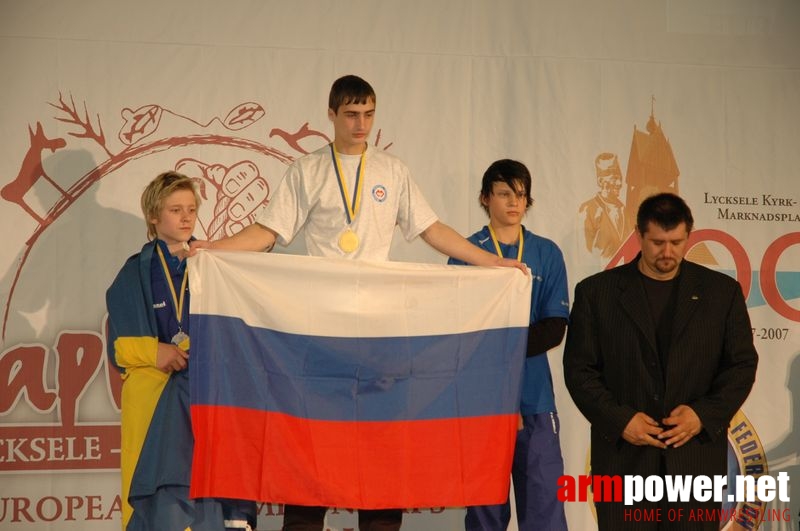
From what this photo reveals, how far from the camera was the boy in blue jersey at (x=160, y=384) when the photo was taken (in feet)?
11.0

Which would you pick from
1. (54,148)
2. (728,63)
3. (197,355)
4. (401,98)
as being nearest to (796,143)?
(728,63)

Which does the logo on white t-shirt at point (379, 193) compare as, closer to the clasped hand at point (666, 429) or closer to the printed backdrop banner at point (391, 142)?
the printed backdrop banner at point (391, 142)

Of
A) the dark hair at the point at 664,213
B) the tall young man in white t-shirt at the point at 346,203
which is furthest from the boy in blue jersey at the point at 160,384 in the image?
the dark hair at the point at 664,213

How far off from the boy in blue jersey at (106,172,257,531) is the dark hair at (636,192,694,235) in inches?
67.3

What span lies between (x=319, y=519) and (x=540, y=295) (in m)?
1.25

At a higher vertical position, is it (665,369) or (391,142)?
(391,142)

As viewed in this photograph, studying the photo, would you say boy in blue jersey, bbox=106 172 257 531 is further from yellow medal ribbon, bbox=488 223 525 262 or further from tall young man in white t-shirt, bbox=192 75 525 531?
yellow medal ribbon, bbox=488 223 525 262

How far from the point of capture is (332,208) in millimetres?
3582

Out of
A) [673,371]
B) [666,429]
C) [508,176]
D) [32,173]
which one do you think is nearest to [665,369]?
[673,371]

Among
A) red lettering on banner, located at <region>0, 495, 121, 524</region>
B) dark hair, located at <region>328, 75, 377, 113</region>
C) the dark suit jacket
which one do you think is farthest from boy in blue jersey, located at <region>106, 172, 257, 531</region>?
the dark suit jacket

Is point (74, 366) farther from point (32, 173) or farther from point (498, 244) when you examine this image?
point (498, 244)

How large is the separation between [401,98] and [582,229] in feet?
3.75

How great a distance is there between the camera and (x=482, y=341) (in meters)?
3.52

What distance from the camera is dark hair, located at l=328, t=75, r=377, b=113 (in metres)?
3.52
